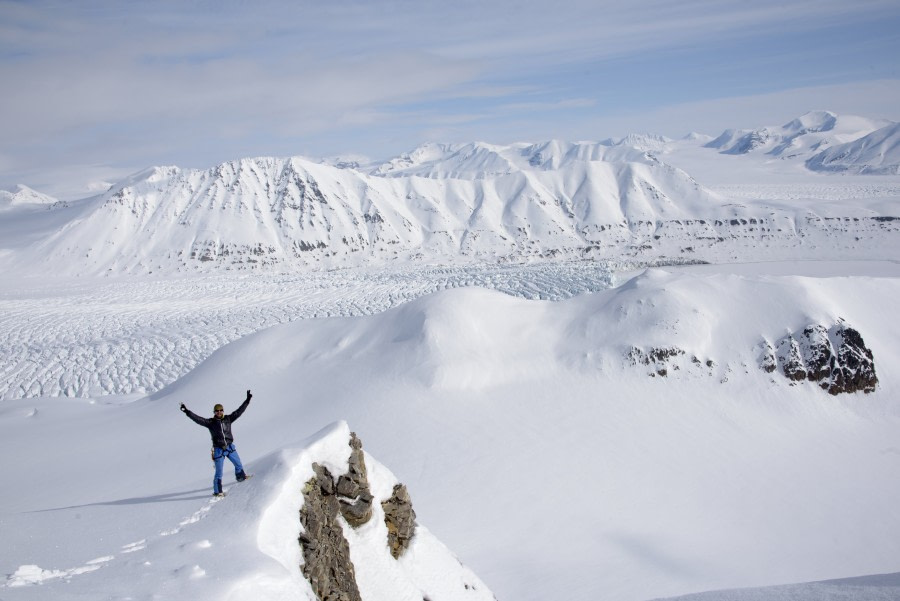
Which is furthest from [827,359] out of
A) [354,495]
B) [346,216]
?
[346,216]

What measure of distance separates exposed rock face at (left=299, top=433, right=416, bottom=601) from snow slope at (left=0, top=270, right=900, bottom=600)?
2.56 feet

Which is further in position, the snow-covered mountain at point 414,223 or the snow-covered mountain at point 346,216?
the snow-covered mountain at point 346,216

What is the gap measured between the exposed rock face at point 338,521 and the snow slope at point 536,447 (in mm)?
779

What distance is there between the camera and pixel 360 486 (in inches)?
416

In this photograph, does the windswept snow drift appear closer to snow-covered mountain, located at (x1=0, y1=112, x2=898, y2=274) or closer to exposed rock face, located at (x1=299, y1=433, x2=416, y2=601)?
exposed rock face, located at (x1=299, y1=433, x2=416, y2=601)

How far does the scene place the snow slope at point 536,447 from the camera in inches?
366

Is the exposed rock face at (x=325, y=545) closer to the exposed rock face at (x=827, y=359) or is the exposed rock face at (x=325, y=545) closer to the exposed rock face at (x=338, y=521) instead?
the exposed rock face at (x=338, y=521)

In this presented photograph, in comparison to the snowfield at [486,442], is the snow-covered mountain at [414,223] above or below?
above

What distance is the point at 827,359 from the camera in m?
27.3

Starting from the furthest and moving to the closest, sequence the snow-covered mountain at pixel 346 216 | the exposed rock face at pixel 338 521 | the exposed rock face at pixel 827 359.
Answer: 1. the snow-covered mountain at pixel 346 216
2. the exposed rock face at pixel 827 359
3. the exposed rock face at pixel 338 521

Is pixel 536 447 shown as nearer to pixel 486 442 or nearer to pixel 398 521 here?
pixel 486 442

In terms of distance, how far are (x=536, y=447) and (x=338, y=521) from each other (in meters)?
13.8

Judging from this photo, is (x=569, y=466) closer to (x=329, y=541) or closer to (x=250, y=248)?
(x=329, y=541)

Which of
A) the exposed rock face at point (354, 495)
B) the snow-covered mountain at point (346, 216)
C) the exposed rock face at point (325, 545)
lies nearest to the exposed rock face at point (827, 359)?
the exposed rock face at point (354, 495)
